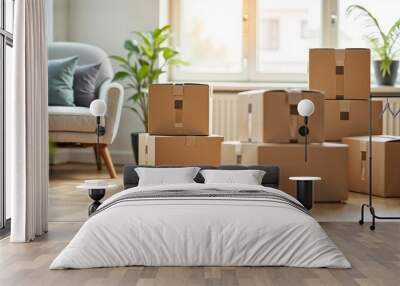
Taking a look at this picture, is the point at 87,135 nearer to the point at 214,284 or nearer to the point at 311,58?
the point at 311,58

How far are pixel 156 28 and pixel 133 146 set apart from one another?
1.25 m

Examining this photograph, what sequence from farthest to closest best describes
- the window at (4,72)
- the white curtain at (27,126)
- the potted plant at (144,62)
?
the potted plant at (144,62), the window at (4,72), the white curtain at (27,126)

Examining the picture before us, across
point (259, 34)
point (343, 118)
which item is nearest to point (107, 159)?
point (343, 118)

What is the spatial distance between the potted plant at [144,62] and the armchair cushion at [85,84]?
29cm

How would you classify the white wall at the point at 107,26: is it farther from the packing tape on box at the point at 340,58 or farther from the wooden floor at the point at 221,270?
the wooden floor at the point at 221,270

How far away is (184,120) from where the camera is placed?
5.25 meters

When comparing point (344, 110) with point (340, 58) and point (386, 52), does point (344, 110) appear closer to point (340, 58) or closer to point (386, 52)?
point (340, 58)

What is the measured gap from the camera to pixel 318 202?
513cm

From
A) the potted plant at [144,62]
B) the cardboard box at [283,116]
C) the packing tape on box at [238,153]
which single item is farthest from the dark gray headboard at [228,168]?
the potted plant at [144,62]

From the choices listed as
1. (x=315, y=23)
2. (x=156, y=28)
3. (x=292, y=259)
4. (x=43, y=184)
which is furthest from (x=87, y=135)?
(x=292, y=259)

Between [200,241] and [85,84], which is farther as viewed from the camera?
[85,84]

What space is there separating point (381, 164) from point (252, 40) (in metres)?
2.49

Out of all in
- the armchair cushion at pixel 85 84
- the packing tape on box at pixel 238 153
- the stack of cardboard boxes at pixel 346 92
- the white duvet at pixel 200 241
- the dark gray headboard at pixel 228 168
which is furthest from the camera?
the armchair cushion at pixel 85 84

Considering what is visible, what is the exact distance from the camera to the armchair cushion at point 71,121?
6.07m
